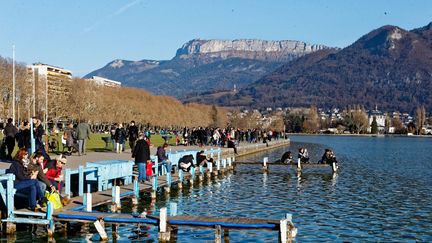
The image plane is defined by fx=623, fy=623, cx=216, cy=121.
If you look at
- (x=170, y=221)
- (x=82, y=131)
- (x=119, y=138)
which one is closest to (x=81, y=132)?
(x=82, y=131)

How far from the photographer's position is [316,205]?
25.2m

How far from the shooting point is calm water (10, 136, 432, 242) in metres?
18.5

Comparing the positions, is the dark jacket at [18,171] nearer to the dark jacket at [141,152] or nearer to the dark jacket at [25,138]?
the dark jacket at [141,152]

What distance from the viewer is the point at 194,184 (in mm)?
33000

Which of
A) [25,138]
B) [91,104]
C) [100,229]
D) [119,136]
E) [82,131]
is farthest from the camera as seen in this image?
[91,104]

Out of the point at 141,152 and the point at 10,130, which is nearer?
the point at 141,152

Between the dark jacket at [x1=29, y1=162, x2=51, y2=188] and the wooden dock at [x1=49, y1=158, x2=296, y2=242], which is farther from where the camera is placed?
the dark jacket at [x1=29, y1=162, x2=51, y2=188]

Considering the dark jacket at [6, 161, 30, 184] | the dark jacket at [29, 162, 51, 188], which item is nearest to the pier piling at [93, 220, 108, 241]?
the dark jacket at [29, 162, 51, 188]

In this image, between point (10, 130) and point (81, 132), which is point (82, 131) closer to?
point (81, 132)

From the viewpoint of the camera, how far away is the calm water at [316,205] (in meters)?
18.5

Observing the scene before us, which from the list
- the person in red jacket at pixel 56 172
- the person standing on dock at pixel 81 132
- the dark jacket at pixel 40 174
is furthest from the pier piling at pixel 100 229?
the person standing on dock at pixel 81 132

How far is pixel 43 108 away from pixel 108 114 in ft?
62.6

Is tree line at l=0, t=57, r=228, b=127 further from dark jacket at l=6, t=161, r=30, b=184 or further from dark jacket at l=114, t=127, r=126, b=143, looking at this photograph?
dark jacket at l=6, t=161, r=30, b=184

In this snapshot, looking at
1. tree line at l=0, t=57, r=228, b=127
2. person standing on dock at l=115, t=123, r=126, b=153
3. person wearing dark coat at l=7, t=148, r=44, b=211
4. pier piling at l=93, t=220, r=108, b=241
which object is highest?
tree line at l=0, t=57, r=228, b=127
